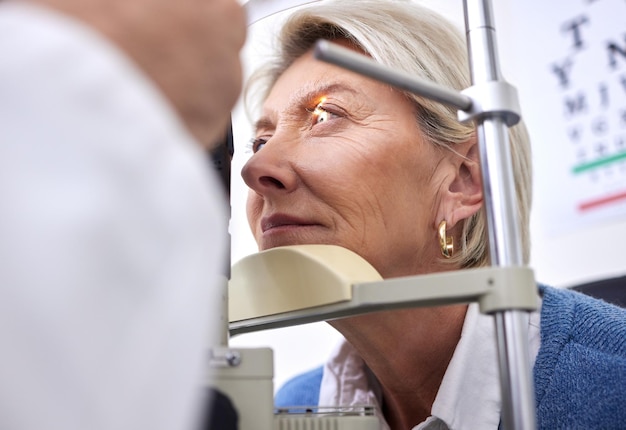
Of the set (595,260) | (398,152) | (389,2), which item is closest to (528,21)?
(595,260)

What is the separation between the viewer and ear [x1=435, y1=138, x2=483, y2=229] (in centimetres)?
94

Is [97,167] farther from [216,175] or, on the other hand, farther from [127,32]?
[216,175]

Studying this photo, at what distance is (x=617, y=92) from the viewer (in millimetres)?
1529

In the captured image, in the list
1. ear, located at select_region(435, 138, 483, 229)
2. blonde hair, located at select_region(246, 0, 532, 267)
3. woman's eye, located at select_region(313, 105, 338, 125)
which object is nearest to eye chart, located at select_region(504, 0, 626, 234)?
blonde hair, located at select_region(246, 0, 532, 267)

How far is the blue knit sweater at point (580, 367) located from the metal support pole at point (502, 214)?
32 centimetres

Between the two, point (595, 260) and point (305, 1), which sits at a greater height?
point (305, 1)

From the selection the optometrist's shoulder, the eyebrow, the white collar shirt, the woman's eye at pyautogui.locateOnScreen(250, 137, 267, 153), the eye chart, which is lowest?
the white collar shirt

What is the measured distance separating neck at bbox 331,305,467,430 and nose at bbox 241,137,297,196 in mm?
207

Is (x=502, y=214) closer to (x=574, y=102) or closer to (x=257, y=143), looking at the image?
(x=257, y=143)

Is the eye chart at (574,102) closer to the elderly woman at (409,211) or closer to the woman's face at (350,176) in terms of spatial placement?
the elderly woman at (409,211)

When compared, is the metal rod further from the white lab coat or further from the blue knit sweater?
the blue knit sweater

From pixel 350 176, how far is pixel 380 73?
386mm

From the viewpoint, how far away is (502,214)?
0.54m

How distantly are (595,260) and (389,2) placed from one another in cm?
87
